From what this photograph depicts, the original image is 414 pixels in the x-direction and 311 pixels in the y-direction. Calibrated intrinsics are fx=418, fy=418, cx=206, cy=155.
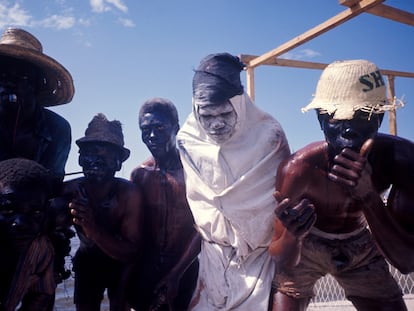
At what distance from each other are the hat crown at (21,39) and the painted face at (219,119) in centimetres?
137

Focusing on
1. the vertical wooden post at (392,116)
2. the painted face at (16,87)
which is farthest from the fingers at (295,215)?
the vertical wooden post at (392,116)

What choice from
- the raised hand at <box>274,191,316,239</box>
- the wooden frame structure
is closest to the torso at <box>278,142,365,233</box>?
the raised hand at <box>274,191,316,239</box>

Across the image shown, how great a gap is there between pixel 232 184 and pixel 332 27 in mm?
3042

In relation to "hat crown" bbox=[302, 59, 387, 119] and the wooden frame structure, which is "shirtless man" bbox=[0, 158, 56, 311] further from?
the wooden frame structure

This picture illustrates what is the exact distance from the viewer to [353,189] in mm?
2166

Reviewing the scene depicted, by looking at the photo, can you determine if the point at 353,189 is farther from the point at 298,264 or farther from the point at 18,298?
the point at 18,298

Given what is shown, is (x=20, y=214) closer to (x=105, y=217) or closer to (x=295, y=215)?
(x=105, y=217)

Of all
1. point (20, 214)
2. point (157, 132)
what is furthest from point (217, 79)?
point (20, 214)

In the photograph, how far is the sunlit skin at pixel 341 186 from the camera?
219 centimetres

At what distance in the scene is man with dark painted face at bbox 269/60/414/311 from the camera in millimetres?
2273

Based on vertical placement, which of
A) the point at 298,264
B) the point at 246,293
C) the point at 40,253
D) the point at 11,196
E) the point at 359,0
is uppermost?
the point at 359,0

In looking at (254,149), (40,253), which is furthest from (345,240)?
(40,253)

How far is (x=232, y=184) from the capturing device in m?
2.86

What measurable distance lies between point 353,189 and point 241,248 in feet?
3.19
